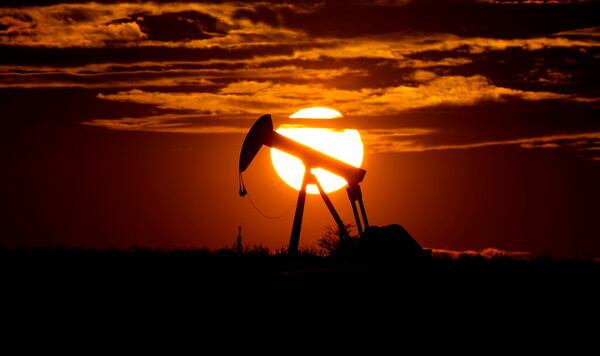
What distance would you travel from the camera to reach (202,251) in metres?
18.8

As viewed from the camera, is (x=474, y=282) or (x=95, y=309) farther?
(x=474, y=282)

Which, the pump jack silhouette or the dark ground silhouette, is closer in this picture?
the dark ground silhouette

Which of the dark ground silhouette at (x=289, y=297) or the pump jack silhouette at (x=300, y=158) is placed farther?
the pump jack silhouette at (x=300, y=158)

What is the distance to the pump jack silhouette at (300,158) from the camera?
66.0ft

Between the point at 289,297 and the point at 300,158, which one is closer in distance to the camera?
the point at 289,297

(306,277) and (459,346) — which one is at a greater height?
(306,277)

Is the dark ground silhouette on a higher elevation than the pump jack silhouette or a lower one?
lower

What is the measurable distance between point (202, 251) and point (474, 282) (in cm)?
775

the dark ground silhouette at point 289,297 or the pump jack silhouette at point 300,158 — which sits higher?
the pump jack silhouette at point 300,158

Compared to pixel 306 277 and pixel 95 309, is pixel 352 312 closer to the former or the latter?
A: pixel 306 277

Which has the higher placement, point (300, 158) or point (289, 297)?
point (300, 158)

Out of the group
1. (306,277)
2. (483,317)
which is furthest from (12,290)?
(483,317)

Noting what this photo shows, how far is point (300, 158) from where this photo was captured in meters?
20.5

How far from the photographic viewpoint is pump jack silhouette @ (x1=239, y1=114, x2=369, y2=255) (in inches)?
792
